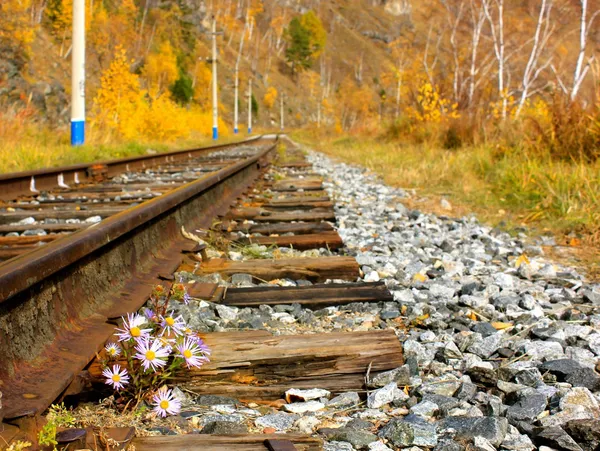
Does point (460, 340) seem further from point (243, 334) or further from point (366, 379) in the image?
point (243, 334)

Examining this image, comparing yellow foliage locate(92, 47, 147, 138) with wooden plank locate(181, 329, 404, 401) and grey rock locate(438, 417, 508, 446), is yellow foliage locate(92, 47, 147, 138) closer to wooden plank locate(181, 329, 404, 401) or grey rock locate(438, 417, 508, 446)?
wooden plank locate(181, 329, 404, 401)

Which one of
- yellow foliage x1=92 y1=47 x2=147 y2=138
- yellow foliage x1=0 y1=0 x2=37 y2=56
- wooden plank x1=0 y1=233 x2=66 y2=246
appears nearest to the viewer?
wooden plank x1=0 y1=233 x2=66 y2=246

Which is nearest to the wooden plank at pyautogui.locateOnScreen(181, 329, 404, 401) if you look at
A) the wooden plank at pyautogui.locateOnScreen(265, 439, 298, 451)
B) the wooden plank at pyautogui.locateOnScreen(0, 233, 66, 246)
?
the wooden plank at pyautogui.locateOnScreen(265, 439, 298, 451)

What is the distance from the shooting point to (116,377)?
1.54 metres

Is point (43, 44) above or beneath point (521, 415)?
above

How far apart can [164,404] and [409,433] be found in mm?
615

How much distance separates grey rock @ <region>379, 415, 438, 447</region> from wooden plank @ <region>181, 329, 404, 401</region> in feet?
1.00

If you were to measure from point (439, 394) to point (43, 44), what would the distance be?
32788mm

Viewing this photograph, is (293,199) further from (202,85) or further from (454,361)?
(202,85)

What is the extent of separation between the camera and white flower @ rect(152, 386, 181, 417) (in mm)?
1535

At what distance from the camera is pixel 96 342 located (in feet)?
5.83

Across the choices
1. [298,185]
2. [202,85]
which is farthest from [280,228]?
[202,85]

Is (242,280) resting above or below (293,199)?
below

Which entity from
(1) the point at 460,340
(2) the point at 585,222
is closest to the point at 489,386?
(1) the point at 460,340
